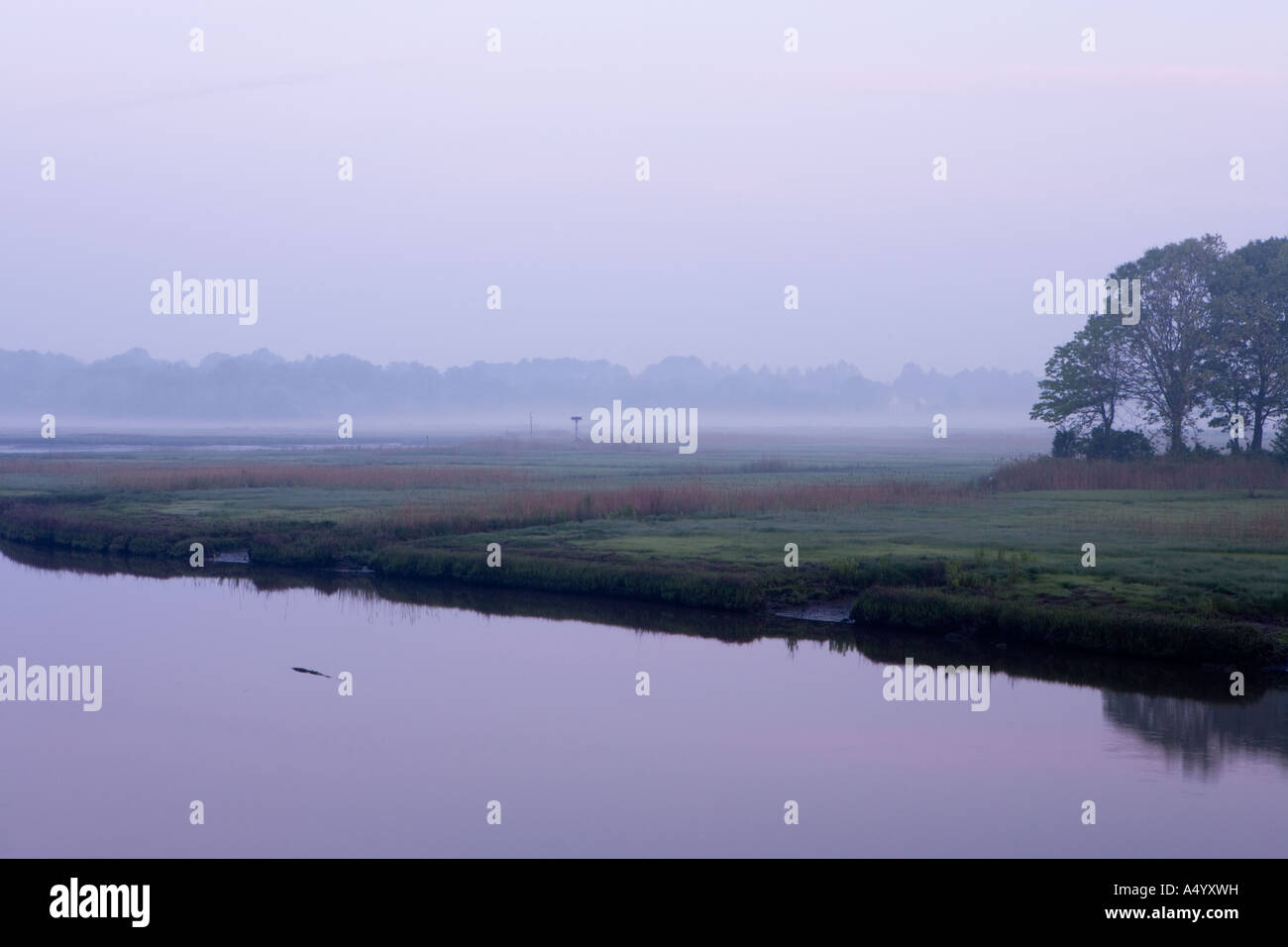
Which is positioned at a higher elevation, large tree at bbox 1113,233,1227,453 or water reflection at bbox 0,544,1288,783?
large tree at bbox 1113,233,1227,453

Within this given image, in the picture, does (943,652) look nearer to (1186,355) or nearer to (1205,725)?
(1205,725)

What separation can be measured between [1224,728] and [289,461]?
76.5m

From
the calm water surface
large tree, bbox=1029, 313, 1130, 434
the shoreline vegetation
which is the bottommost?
the calm water surface

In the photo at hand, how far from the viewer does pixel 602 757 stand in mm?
17688

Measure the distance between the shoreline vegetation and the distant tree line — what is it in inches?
127

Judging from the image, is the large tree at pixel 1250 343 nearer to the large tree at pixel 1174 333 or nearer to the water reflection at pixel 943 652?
the large tree at pixel 1174 333

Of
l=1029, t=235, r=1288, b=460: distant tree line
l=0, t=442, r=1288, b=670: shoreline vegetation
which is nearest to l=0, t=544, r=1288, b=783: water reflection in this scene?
A: l=0, t=442, r=1288, b=670: shoreline vegetation

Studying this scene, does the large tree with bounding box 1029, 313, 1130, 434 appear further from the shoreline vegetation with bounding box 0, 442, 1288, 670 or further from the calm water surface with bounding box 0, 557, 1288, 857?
the calm water surface with bounding box 0, 557, 1288, 857

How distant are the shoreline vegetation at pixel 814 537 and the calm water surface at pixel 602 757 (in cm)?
258

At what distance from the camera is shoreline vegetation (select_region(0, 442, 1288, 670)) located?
81.9ft

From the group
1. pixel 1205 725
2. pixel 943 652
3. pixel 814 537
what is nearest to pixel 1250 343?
pixel 814 537

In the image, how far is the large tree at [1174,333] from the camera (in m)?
56.8

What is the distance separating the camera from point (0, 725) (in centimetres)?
1953

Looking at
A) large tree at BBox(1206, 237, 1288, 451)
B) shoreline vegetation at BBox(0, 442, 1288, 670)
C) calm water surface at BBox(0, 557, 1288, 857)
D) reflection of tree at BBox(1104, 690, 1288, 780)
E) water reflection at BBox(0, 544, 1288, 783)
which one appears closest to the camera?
calm water surface at BBox(0, 557, 1288, 857)
